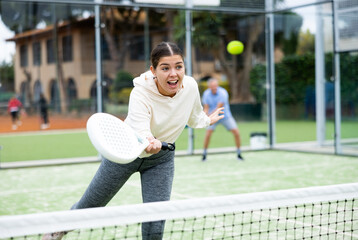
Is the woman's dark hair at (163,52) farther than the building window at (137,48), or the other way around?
the building window at (137,48)

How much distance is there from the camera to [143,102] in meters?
3.35

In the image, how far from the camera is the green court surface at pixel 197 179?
22.1ft

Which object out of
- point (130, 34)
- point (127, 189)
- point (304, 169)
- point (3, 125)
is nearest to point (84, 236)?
point (127, 189)

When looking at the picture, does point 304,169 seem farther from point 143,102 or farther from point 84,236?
point 143,102

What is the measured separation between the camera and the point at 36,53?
62.1ft

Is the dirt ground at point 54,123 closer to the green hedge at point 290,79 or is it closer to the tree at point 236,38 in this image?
the tree at point 236,38

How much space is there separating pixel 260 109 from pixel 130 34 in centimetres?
706

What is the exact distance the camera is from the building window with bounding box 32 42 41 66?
1881 cm

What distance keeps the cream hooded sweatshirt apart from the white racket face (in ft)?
0.38

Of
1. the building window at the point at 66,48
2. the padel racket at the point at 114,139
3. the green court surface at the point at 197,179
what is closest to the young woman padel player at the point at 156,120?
the padel racket at the point at 114,139

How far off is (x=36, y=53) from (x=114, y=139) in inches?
666

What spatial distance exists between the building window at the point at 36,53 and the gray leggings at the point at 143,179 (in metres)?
16.3

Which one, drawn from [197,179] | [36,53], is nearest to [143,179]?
[197,179]

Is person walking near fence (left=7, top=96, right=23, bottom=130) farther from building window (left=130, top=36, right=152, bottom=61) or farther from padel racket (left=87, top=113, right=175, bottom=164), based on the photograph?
padel racket (left=87, top=113, right=175, bottom=164)
